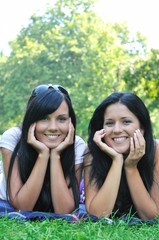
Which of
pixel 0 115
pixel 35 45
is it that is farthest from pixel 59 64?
pixel 0 115

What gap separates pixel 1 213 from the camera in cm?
472

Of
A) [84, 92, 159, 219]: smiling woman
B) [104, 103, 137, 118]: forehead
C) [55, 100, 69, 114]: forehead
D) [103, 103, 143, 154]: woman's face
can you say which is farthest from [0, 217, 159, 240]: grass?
[55, 100, 69, 114]: forehead

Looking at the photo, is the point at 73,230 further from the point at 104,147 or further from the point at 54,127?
the point at 54,127

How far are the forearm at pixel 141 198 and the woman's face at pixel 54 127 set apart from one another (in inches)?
31.4

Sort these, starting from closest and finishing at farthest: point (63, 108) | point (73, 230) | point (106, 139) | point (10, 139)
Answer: point (73, 230)
point (106, 139)
point (63, 108)
point (10, 139)

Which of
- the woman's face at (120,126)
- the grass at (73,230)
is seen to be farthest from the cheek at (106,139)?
the grass at (73,230)

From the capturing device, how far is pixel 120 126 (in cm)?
484

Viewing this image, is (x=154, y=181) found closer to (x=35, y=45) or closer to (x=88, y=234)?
(x=88, y=234)

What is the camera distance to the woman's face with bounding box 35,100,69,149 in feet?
16.4

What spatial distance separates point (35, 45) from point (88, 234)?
135 feet

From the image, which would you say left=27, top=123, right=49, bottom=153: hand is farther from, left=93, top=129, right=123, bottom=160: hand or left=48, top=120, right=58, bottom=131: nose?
left=93, top=129, right=123, bottom=160: hand

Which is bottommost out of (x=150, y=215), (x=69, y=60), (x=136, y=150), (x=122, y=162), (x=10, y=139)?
(x=150, y=215)

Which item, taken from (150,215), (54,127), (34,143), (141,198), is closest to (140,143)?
(141,198)

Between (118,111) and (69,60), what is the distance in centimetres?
4009
